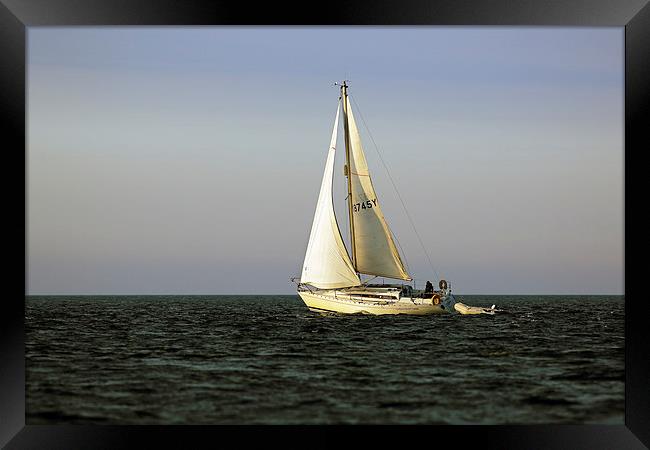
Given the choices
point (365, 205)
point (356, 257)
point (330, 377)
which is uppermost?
point (365, 205)

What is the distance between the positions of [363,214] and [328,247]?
193 cm

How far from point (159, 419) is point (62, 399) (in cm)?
211

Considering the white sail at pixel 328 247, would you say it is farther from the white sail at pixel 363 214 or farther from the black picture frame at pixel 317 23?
the black picture frame at pixel 317 23

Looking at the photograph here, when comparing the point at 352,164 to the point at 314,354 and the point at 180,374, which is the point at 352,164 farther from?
the point at 180,374

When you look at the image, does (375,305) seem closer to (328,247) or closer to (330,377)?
(328,247)

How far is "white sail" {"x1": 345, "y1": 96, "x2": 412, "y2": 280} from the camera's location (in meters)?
28.9

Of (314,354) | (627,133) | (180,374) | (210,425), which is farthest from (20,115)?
(314,354)

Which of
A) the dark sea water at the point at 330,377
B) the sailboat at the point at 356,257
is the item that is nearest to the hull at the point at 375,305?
the sailboat at the point at 356,257

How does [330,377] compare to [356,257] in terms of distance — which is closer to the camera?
[330,377]

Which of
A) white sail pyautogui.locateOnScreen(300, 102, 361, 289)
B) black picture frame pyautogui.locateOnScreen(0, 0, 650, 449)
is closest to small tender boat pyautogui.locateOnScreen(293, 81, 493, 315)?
white sail pyautogui.locateOnScreen(300, 102, 361, 289)

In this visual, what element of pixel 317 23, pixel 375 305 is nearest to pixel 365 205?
pixel 375 305

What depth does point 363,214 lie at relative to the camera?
95.1ft

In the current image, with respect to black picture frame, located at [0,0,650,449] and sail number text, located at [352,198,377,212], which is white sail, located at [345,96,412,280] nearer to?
sail number text, located at [352,198,377,212]

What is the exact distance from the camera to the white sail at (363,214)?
28859 mm
